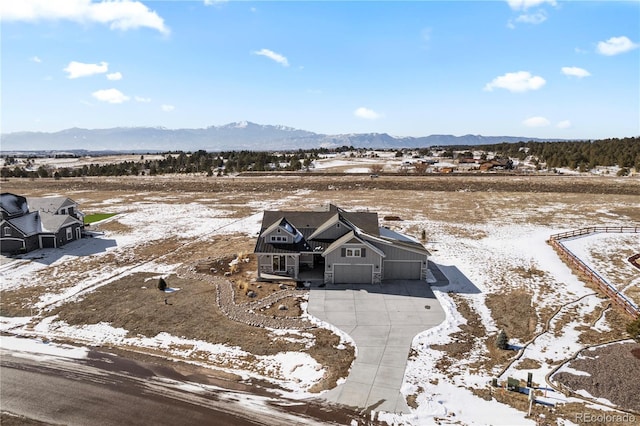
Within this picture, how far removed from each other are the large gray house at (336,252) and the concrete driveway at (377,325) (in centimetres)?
101

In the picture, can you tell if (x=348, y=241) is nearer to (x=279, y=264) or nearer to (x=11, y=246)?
(x=279, y=264)

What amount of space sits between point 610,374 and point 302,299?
56.0 ft

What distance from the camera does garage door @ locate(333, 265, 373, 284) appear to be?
29344 millimetres

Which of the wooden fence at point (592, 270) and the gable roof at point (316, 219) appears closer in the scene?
the wooden fence at point (592, 270)

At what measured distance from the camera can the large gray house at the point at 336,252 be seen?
2919cm

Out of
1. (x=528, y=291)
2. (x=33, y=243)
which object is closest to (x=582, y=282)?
(x=528, y=291)

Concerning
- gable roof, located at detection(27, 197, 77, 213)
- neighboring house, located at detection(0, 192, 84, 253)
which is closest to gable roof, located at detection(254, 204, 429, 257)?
neighboring house, located at detection(0, 192, 84, 253)

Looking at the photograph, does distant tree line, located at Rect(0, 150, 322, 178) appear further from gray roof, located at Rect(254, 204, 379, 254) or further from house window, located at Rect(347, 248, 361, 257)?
house window, located at Rect(347, 248, 361, 257)

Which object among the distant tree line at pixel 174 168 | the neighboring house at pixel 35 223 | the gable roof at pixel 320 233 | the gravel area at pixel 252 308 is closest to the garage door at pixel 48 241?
the neighboring house at pixel 35 223

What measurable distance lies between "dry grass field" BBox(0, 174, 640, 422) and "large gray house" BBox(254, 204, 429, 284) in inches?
98.9

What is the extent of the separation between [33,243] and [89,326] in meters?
20.9

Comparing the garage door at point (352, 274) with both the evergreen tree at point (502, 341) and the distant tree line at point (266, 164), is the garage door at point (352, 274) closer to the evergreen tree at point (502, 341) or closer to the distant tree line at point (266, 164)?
the evergreen tree at point (502, 341)

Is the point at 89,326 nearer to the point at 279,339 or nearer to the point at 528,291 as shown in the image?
the point at 279,339

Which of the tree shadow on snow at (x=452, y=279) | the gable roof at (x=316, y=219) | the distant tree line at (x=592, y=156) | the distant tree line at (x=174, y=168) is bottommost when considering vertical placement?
the tree shadow on snow at (x=452, y=279)
